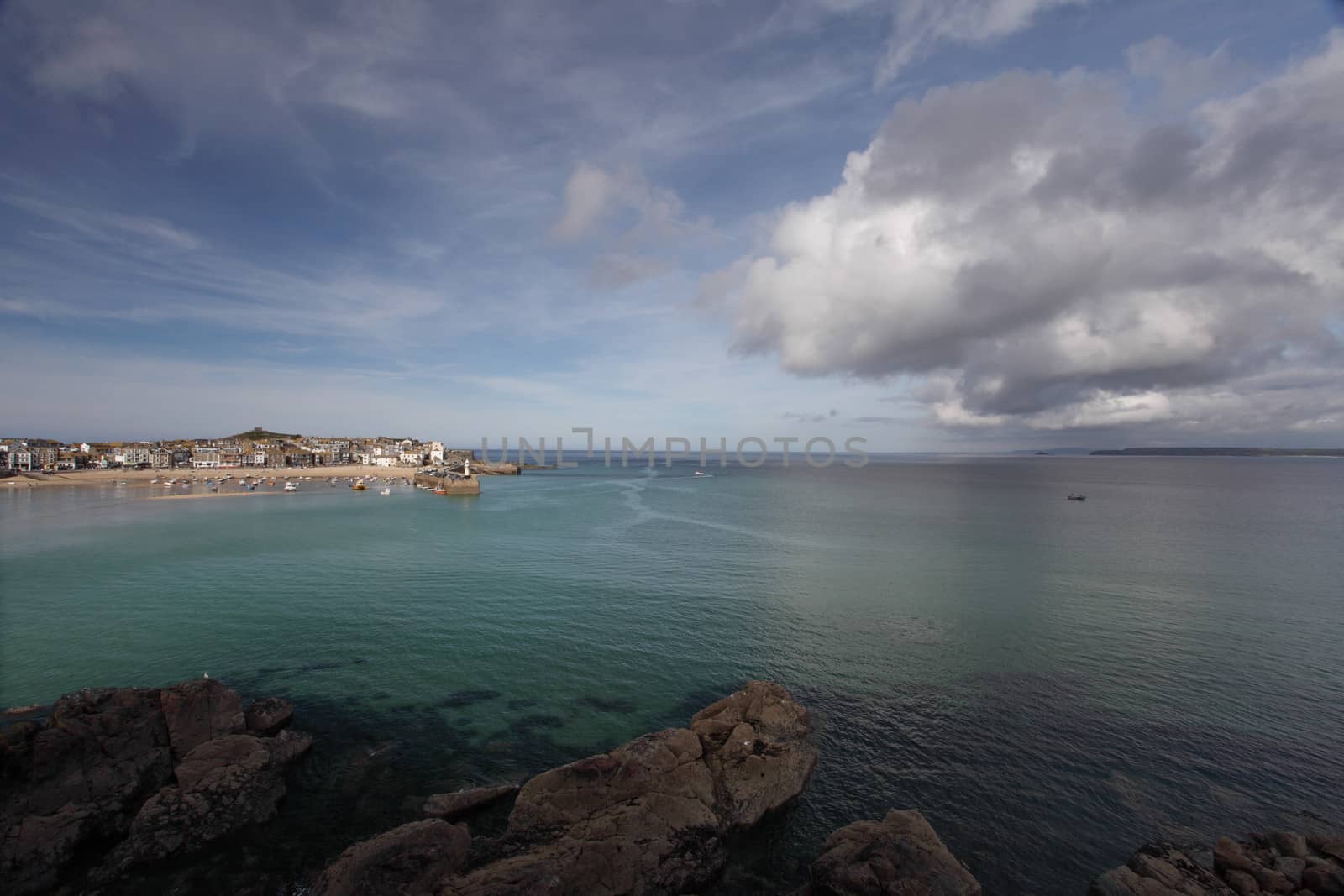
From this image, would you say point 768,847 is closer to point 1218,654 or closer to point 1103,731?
point 1103,731

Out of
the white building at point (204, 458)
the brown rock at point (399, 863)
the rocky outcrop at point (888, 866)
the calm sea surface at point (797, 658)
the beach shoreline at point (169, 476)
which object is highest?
the white building at point (204, 458)

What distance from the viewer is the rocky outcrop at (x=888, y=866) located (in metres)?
9.28

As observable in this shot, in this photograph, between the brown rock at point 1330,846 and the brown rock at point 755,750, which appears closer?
the brown rock at point 1330,846

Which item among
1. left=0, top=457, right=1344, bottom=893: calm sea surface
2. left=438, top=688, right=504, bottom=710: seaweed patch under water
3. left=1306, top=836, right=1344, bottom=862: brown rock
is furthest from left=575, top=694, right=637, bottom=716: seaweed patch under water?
left=1306, top=836, right=1344, bottom=862: brown rock

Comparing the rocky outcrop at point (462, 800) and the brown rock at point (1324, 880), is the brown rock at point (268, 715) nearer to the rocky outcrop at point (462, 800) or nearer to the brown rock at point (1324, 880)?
the rocky outcrop at point (462, 800)

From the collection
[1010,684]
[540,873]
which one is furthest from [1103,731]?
[540,873]

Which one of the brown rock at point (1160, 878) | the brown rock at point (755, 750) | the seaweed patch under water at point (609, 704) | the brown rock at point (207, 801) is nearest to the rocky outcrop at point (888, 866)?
the brown rock at point (755, 750)

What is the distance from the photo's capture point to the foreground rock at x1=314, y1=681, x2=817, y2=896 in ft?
30.2

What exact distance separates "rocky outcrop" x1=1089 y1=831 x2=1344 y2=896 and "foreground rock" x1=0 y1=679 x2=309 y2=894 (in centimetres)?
1793

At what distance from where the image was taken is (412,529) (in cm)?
5259

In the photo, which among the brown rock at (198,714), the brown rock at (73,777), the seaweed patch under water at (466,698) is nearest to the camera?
the brown rock at (73,777)

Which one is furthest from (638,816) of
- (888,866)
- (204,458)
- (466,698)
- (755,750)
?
(204,458)

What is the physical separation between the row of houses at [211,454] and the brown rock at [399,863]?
152761 millimetres

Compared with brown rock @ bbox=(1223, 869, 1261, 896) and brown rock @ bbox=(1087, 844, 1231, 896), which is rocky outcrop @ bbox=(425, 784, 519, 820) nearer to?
brown rock @ bbox=(1087, 844, 1231, 896)
